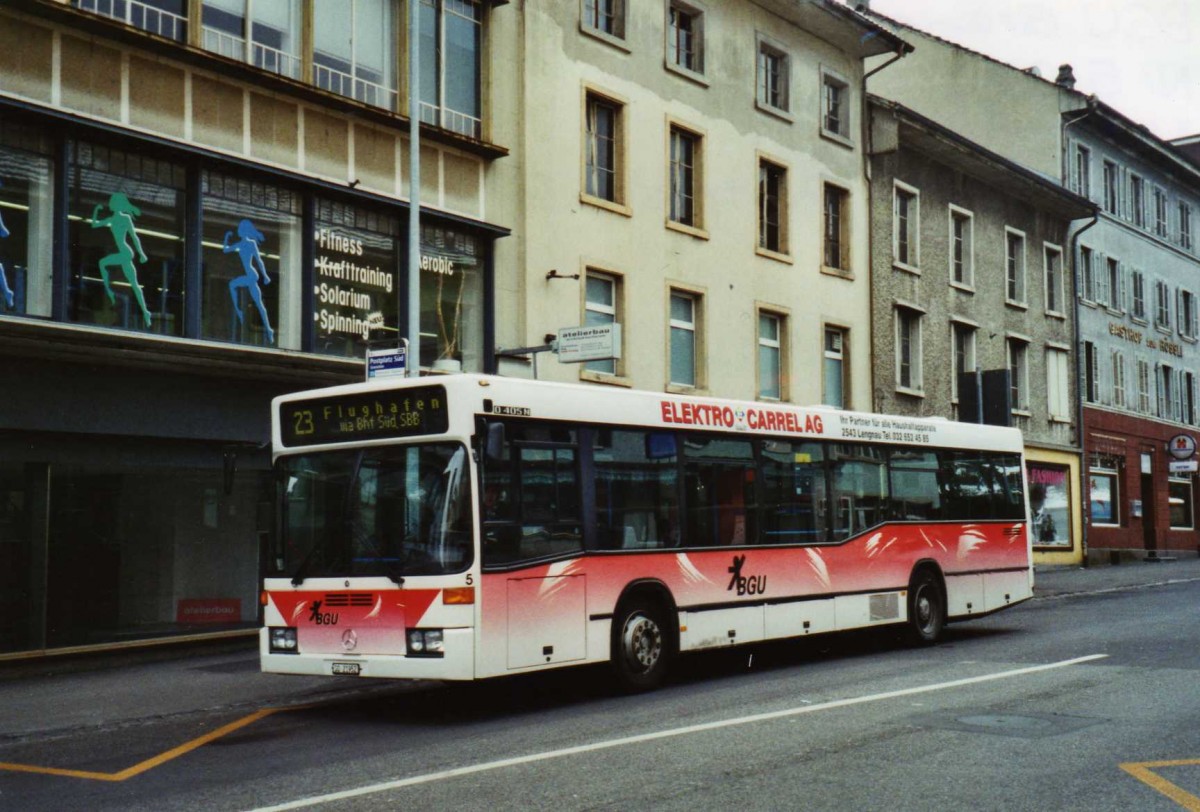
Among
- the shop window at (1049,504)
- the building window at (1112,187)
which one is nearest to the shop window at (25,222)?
the shop window at (1049,504)

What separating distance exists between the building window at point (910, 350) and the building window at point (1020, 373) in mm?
6087

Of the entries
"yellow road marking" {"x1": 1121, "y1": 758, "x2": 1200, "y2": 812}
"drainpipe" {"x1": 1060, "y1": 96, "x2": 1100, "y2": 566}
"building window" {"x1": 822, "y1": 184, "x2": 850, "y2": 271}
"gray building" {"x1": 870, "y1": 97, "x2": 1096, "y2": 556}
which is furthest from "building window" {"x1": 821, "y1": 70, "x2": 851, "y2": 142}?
"yellow road marking" {"x1": 1121, "y1": 758, "x2": 1200, "y2": 812}

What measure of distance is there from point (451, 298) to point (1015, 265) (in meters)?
22.6

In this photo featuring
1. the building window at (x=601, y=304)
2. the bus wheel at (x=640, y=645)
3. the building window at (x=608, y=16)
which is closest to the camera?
the bus wheel at (x=640, y=645)

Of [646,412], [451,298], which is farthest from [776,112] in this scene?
[646,412]

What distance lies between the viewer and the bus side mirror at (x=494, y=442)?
416 inches

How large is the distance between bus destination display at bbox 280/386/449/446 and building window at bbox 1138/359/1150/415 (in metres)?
38.4

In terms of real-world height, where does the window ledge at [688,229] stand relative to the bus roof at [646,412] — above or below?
above

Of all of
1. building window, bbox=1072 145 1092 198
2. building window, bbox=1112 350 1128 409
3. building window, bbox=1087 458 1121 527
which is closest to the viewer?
building window, bbox=1087 458 1121 527

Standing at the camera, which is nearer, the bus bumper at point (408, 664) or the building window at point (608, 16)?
the bus bumper at point (408, 664)

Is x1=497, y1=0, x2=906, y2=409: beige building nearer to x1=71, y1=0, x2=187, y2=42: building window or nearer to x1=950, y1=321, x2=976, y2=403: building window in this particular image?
x1=950, y1=321, x2=976, y2=403: building window

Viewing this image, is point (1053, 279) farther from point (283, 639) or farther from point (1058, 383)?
point (283, 639)

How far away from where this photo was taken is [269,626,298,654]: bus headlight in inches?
439

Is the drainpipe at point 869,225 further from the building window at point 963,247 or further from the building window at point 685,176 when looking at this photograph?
the building window at point 685,176
